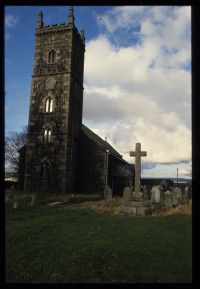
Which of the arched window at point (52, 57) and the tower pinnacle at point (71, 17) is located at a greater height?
the tower pinnacle at point (71, 17)

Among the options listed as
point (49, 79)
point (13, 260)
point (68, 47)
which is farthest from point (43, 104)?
point (13, 260)

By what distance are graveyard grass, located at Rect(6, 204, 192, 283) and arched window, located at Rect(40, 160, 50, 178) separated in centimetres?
1540

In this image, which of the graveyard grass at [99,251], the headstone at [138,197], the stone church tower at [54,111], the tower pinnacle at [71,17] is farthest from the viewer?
the tower pinnacle at [71,17]

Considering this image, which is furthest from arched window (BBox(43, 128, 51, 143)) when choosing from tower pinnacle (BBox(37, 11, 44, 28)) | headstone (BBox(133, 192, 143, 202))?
headstone (BBox(133, 192, 143, 202))

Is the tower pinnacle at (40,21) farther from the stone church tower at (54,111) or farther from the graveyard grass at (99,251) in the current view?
the graveyard grass at (99,251)

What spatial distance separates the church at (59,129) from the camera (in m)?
27.1

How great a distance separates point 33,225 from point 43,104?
19.3 m

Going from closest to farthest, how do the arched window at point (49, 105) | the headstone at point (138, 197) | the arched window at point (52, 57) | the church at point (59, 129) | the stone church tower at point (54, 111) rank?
the headstone at point (138, 197) < the stone church tower at point (54, 111) < the church at point (59, 129) < the arched window at point (49, 105) < the arched window at point (52, 57)

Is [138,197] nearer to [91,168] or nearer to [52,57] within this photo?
[91,168]

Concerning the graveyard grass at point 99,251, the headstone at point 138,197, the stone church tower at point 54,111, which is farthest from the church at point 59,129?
the graveyard grass at point 99,251

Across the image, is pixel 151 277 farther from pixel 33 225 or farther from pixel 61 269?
pixel 33 225

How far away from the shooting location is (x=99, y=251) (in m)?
7.24

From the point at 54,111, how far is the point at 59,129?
197 cm

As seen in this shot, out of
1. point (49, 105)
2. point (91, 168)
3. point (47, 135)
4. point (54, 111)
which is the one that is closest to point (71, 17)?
point (49, 105)
